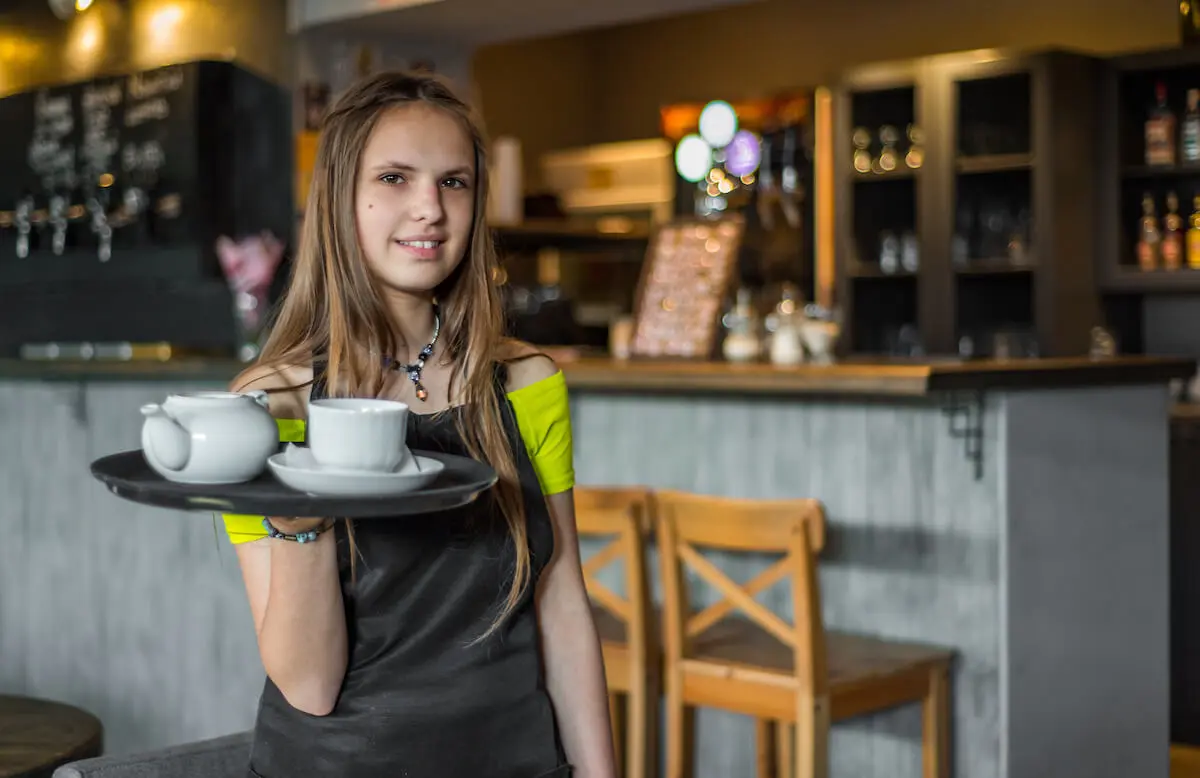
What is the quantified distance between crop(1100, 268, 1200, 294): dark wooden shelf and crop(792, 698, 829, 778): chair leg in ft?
11.3

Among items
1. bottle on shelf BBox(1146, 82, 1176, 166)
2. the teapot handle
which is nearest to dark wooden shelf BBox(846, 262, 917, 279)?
bottle on shelf BBox(1146, 82, 1176, 166)

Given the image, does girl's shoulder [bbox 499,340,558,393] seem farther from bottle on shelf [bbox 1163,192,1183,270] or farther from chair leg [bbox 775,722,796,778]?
bottle on shelf [bbox 1163,192,1183,270]

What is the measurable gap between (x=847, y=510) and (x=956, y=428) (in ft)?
1.15

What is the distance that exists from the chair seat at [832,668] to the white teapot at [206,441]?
1875 millimetres

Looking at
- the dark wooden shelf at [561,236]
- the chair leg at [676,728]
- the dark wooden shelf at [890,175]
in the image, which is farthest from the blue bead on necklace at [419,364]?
the dark wooden shelf at [890,175]

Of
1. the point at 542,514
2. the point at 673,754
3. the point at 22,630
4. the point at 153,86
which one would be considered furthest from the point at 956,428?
the point at 153,86

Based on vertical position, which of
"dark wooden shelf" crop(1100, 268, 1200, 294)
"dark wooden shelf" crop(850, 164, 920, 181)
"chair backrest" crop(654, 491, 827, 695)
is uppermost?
"dark wooden shelf" crop(850, 164, 920, 181)

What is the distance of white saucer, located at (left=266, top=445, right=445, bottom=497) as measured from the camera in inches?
45.8

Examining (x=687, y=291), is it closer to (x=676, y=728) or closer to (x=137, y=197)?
(x=676, y=728)

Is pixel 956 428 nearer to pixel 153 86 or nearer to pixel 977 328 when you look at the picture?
pixel 977 328

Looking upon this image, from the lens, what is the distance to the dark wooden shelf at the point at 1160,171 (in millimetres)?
5652

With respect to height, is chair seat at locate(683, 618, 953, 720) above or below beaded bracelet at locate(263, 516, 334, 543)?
below

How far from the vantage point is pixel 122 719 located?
443 centimetres

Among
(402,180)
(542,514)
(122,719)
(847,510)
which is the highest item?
Answer: (402,180)
